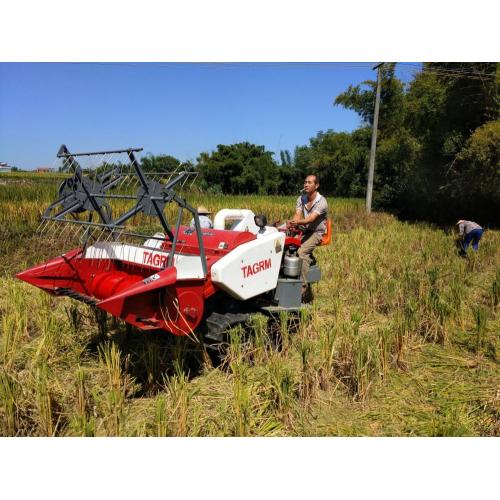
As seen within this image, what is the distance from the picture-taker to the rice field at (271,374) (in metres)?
2.79

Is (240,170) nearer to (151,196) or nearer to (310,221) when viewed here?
(310,221)

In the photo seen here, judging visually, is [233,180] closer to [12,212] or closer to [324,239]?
[12,212]

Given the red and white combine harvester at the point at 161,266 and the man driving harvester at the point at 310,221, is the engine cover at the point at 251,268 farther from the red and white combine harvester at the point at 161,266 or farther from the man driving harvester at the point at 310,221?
the man driving harvester at the point at 310,221

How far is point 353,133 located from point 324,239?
25212 mm

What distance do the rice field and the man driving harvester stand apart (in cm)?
69

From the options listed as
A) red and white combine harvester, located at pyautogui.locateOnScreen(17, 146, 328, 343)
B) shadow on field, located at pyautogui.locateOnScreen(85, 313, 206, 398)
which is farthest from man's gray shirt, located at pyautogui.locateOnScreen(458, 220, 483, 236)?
shadow on field, located at pyautogui.locateOnScreen(85, 313, 206, 398)

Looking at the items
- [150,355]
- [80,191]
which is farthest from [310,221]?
[80,191]

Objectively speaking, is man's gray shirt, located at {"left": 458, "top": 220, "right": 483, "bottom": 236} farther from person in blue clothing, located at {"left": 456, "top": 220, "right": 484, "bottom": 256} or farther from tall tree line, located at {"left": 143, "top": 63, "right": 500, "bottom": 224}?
tall tree line, located at {"left": 143, "top": 63, "right": 500, "bottom": 224}

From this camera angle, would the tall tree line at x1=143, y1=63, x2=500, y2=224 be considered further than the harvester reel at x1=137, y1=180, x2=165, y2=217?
Yes

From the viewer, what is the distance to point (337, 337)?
3.81m

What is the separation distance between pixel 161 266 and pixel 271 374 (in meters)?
1.27

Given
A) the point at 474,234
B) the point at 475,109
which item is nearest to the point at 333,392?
the point at 474,234

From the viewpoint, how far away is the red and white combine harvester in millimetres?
3117

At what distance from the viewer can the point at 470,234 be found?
31.3ft
